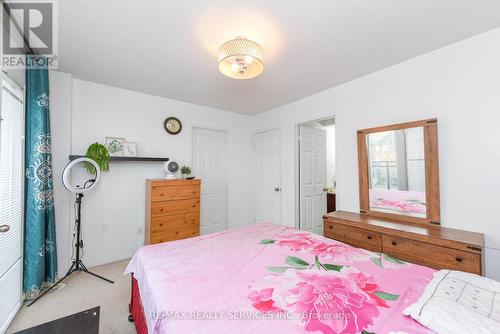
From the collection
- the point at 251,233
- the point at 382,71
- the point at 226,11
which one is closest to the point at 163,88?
the point at 226,11

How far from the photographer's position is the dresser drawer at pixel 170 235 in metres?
2.80

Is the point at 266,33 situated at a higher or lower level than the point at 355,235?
higher

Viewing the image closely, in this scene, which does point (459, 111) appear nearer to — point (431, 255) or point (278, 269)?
point (431, 255)

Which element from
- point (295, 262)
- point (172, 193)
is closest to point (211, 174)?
point (172, 193)

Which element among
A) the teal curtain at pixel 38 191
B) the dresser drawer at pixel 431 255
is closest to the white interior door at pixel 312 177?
the dresser drawer at pixel 431 255

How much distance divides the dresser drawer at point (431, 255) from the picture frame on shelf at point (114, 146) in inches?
134

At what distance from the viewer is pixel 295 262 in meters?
1.39

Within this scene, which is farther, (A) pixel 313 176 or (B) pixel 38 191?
(A) pixel 313 176

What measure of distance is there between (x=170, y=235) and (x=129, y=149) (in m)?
1.38

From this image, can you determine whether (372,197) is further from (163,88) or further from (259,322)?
(163,88)

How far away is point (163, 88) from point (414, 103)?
3.11 metres

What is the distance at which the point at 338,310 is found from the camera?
907mm

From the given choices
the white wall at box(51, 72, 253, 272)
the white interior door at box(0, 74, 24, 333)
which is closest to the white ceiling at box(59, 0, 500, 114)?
the white wall at box(51, 72, 253, 272)

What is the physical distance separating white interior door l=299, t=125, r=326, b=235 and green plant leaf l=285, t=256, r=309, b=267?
2.16 metres
